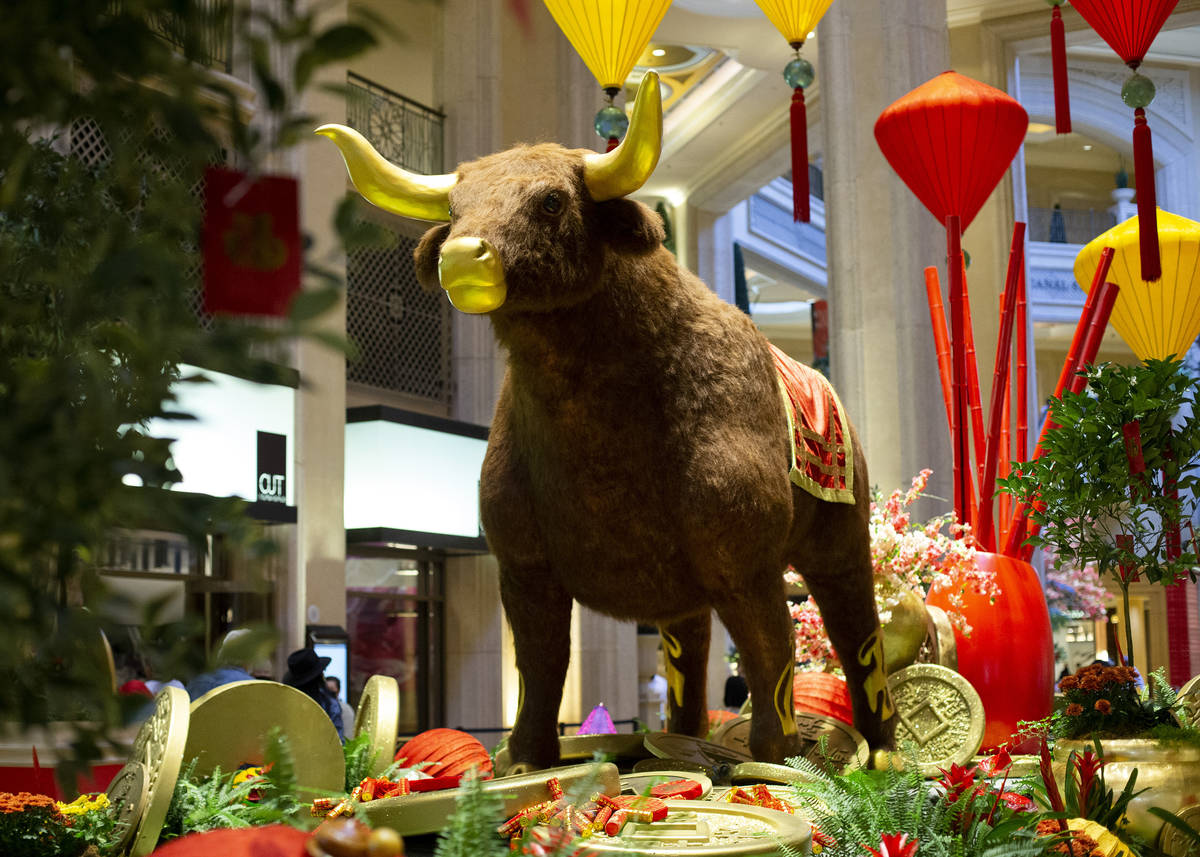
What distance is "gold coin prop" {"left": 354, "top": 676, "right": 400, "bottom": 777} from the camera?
11.1 feet

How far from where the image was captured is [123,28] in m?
1.16

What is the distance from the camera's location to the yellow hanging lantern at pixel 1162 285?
675cm

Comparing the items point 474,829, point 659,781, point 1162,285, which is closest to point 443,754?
point 659,781

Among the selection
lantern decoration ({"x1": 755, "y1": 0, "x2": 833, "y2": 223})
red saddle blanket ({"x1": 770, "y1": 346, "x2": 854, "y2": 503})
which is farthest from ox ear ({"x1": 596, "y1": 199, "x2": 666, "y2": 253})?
lantern decoration ({"x1": 755, "y1": 0, "x2": 833, "y2": 223})

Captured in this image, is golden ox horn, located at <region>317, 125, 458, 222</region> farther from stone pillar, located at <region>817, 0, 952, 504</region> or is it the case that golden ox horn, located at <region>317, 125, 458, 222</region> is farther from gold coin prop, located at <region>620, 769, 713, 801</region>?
stone pillar, located at <region>817, 0, 952, 504</region>

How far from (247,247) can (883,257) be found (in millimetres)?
9897

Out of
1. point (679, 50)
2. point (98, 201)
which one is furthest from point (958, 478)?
point (679, 50)

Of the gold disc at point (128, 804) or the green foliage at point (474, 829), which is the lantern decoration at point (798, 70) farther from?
the green foliage at point (474, 829)

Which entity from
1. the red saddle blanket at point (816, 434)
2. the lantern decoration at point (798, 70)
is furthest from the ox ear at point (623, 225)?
the lantern decoration at point (798, 70)

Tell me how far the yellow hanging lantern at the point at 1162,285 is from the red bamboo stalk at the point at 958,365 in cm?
172

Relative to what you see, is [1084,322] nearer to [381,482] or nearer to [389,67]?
[381,482]

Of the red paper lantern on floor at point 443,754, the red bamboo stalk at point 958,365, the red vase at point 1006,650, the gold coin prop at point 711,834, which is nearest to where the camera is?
the gold coin prop at point 711,834

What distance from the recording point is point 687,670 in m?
3.97

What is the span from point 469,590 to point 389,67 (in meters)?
7.96
